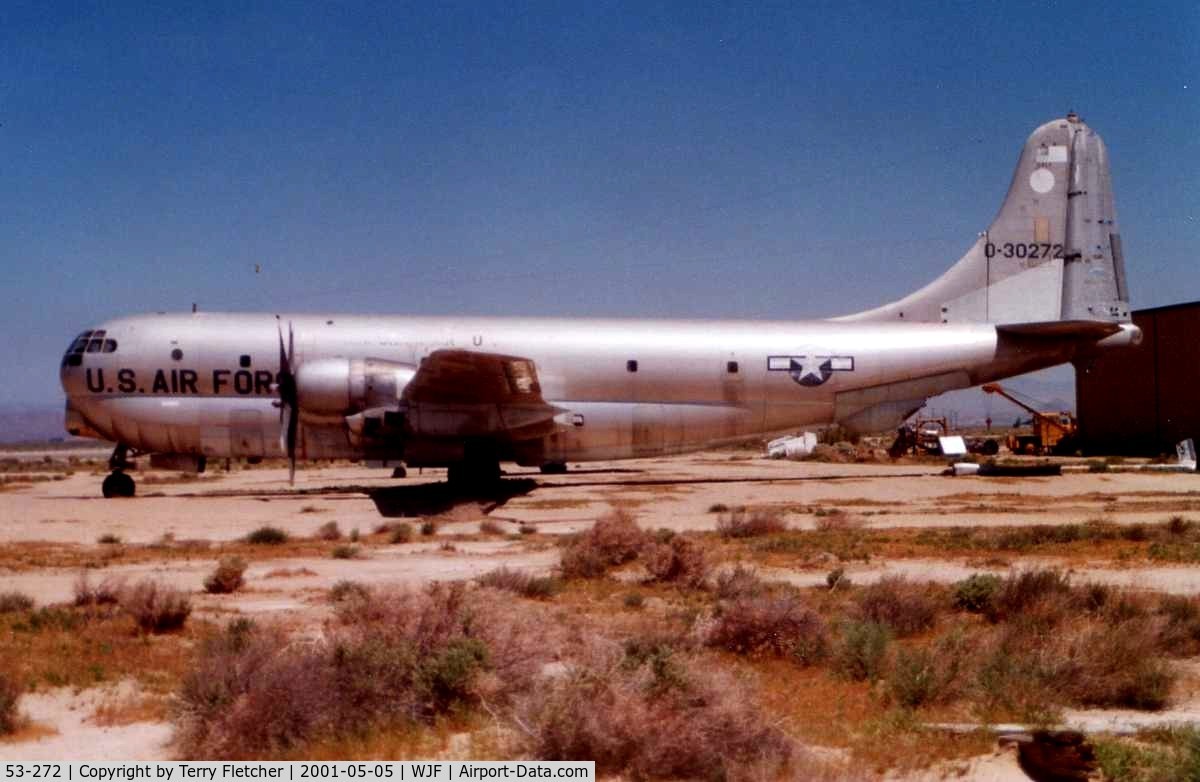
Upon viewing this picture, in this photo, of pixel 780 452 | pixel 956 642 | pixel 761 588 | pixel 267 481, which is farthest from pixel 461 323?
pixel 780 452

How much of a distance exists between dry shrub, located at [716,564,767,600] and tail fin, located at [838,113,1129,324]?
18797 millimetres

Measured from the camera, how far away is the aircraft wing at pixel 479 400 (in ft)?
74.9

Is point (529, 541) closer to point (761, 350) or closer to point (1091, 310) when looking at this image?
point (761, 350)

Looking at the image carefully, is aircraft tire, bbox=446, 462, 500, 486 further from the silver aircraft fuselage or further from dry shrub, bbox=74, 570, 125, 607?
dry shrub, bbox=74, 570, 125, 607

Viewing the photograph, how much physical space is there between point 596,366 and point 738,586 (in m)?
15.7

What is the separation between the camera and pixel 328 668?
674 cm

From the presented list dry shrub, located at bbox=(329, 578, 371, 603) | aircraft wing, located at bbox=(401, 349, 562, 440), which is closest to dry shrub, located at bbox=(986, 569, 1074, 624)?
dry shrub, located at bbox=(329, 578, 371, 603)

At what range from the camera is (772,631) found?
28.3ft

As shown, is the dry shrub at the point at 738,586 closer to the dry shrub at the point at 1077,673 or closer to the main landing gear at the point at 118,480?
the dry shrub at the point at 1077,673

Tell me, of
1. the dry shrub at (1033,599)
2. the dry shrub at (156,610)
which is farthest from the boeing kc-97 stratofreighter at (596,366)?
the dry shrub at (1033,599)

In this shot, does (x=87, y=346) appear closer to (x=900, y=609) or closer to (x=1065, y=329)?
(x=900, y=609)

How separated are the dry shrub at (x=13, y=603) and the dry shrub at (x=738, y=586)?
24.7 feet

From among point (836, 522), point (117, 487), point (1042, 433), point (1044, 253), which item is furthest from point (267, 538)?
point (1042, 433)
